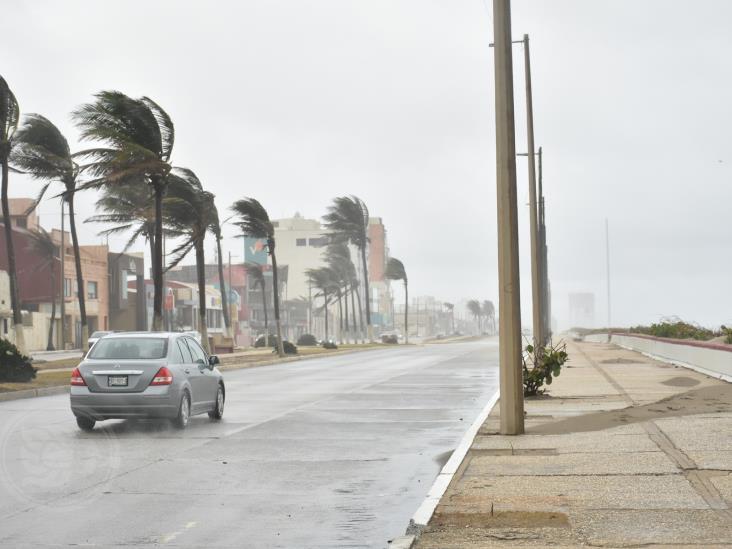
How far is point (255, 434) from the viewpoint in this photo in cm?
1722

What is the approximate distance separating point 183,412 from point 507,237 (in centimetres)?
613

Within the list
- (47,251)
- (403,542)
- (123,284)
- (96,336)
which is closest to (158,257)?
(96,336)

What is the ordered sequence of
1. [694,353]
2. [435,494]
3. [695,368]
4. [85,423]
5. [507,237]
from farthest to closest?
[694,353] → [695,368] → [85,423] → [507,237] → [435,494]

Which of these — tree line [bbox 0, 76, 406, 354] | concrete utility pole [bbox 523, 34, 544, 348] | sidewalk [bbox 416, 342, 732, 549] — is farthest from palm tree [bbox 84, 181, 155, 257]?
sidewalk [bbox 416, 342, 732, 549]

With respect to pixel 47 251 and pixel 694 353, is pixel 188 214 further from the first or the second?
pixel 47 251

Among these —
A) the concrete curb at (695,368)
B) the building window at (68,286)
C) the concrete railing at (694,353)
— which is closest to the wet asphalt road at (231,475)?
the concrete curb at (695,368)

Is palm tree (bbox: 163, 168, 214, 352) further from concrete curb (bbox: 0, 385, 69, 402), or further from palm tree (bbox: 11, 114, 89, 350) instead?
concrete curb (bbox: 0, 385, 69, 402)

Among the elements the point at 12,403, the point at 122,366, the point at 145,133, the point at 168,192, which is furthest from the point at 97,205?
the point at 122,366

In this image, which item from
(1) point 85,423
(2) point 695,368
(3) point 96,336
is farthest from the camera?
(3) point 96,336

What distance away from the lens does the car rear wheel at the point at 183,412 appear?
58.5 ft

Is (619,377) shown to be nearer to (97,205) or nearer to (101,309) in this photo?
(97,205)

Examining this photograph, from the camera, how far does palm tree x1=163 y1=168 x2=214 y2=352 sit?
49125 mm

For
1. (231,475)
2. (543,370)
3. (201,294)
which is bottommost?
(231,475)

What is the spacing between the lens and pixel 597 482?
34.7ft
